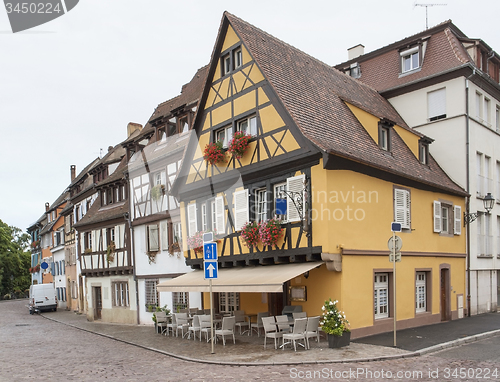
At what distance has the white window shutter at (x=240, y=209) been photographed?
17.5 meters

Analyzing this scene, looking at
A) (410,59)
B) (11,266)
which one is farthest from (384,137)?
(11,266)

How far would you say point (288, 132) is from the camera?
15.9m

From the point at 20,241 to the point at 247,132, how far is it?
7406cm

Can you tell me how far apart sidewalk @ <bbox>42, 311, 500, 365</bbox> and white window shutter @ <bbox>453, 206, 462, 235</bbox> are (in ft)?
12.0

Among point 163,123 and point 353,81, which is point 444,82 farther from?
point 163,123

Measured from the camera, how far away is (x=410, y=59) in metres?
24.0

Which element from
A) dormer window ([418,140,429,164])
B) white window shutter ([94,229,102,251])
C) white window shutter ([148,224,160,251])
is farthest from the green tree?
dormer window ([418,140,429,164])

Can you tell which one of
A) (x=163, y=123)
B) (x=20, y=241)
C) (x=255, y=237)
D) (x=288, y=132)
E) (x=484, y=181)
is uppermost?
(x=163, y=123)

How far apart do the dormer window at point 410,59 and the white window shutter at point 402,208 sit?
338 inches

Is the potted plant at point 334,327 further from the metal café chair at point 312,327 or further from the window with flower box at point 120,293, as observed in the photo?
the window with flower box at point 120,293

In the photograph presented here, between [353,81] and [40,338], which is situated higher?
[353,81]

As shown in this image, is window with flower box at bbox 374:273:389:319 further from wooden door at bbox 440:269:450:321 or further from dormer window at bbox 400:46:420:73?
dormer window at bbox 400:46:420:73

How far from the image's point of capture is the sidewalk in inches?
478

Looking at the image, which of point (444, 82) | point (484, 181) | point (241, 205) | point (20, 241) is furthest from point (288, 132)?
point (20, 241)
